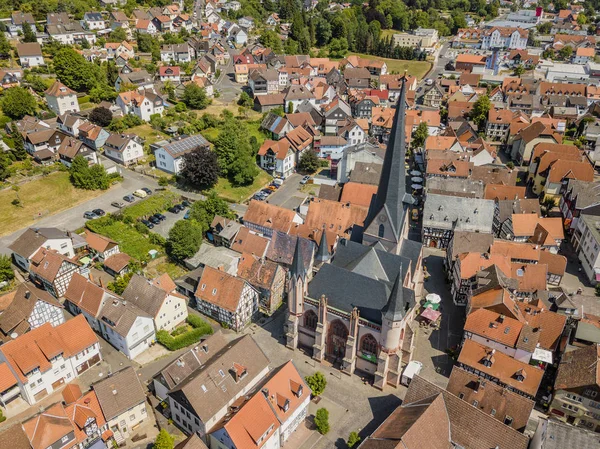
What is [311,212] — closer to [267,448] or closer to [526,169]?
[267,448]

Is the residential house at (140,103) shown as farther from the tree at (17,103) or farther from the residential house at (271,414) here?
the residential house at (271,414)

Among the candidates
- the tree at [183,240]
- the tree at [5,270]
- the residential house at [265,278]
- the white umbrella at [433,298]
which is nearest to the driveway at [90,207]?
the tree at [5,270]

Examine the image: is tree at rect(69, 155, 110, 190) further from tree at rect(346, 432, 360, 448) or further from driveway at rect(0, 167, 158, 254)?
tree at rect(346, 432, 360, 448)

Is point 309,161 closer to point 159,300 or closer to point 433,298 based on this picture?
point 433,298

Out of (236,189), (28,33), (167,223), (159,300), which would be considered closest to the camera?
(159,300)

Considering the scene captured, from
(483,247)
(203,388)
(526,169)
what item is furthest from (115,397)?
(526,169)

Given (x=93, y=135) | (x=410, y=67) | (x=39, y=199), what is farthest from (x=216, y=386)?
(x=410, y=67)

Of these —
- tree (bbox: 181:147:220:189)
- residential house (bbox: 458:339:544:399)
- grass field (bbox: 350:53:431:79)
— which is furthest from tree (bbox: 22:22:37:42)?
residential house (bbox: 458:339:544:399)
